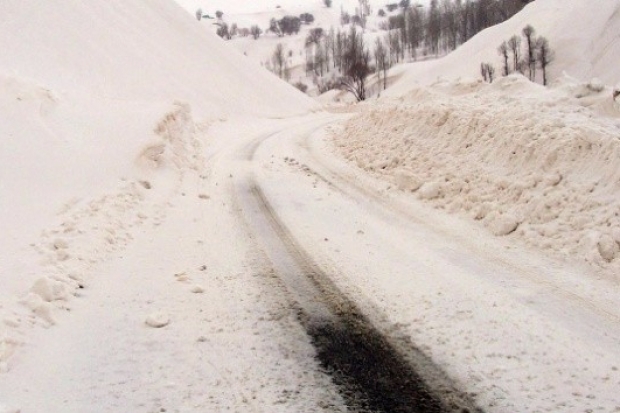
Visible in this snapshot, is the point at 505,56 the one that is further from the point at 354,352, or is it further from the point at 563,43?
the point at 354,352

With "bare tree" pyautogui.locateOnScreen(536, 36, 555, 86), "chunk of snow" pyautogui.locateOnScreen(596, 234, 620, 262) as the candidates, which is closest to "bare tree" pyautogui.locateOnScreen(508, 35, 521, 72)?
"bare tree" pyautogui.locateOnScreen(536, 36, 555, 86)

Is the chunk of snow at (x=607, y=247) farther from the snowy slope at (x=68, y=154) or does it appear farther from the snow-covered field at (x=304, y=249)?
the snowy slope at (x=68, y=154)

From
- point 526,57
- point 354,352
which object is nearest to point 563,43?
point 526,57

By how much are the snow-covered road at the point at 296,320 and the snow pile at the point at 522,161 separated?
522 millimetres

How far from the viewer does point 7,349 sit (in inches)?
148

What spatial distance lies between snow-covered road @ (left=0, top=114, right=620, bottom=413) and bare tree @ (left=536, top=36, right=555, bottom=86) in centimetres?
5177

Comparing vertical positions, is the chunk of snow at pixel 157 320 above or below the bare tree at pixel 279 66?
below

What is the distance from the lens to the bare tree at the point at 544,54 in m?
50.6

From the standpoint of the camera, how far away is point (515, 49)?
2141 inches

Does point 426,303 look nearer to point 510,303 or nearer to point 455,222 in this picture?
point 510,303

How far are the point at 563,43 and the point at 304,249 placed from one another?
195 ft

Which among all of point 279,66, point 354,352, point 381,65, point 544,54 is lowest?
point 354,352

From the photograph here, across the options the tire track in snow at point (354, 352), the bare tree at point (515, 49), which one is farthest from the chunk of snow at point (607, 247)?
the bare tree at point (515, 49)

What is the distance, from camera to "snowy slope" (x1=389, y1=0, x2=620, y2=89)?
4103 cm
